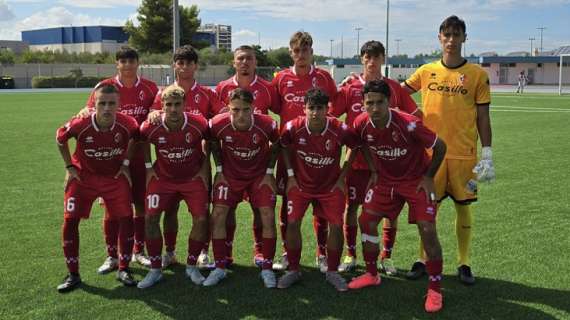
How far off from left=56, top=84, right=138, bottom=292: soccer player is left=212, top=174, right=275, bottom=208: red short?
→ 2.71 feet

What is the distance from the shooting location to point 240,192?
189 inches

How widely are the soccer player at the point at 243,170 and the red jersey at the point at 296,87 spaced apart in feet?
1.61

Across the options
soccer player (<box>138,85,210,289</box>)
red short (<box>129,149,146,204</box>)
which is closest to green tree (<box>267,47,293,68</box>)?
red short (<box>129,149,146,204</box>)

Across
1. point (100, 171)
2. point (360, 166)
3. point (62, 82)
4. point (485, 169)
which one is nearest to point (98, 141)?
point (100, 171)

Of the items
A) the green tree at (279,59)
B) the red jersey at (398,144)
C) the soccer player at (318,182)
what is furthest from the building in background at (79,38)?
the red jersey at (398,144)

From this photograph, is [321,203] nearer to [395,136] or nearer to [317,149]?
[317,149]

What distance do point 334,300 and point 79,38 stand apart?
10046 centimetres

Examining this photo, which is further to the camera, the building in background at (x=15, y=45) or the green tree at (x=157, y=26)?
the building in background at (x=15, y=45)

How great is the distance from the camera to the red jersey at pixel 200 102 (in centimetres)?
516

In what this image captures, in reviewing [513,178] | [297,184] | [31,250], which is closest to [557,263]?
[297,184]

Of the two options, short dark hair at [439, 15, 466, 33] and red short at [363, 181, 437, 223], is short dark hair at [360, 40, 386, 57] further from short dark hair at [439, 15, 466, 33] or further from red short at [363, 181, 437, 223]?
red short at [363, 181, 437, 223]

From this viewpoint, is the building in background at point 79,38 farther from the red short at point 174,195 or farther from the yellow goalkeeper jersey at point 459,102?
the yellow goalkeeper jersey at point 459,102

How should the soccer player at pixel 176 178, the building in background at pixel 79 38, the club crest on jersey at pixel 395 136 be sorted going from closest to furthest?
the club crest on jersey at pixel 395 136 < the soccer player at pixel 176 178 < the building in background at pixel 79 38

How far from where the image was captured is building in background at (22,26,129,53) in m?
90.1
